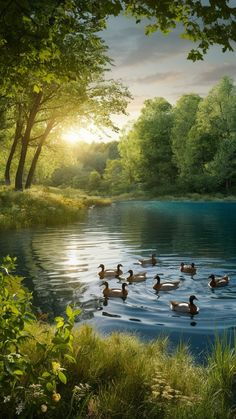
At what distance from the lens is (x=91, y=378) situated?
6883 mm

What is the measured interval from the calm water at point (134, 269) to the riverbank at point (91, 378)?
2955mm

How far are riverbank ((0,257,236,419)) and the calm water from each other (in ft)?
9.69

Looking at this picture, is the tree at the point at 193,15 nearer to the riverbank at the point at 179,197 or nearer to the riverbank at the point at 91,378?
the riverbank at the point at 91,378

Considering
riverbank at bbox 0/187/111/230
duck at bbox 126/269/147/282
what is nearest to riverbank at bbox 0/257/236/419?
duck at bbox 126/269/147/282

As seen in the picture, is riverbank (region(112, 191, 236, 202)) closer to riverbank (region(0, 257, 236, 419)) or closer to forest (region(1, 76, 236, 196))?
forest (region(1, 76, 236, 196))

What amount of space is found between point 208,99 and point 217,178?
54.5ft

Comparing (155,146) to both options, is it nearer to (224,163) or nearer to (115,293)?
(224,163)

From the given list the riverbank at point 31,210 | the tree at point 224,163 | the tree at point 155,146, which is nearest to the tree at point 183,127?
the tree at point 155,146

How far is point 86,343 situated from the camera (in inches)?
318

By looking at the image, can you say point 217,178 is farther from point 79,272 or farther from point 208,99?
point 79,272

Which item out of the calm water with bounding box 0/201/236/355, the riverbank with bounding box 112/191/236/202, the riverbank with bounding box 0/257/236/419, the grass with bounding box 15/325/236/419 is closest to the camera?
the riverbank with bounding box 0/257/236/419

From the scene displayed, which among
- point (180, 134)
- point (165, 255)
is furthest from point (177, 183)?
point (165, 255)

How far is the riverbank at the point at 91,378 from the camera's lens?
204 inches

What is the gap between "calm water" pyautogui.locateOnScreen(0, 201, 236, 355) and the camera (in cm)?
1253
